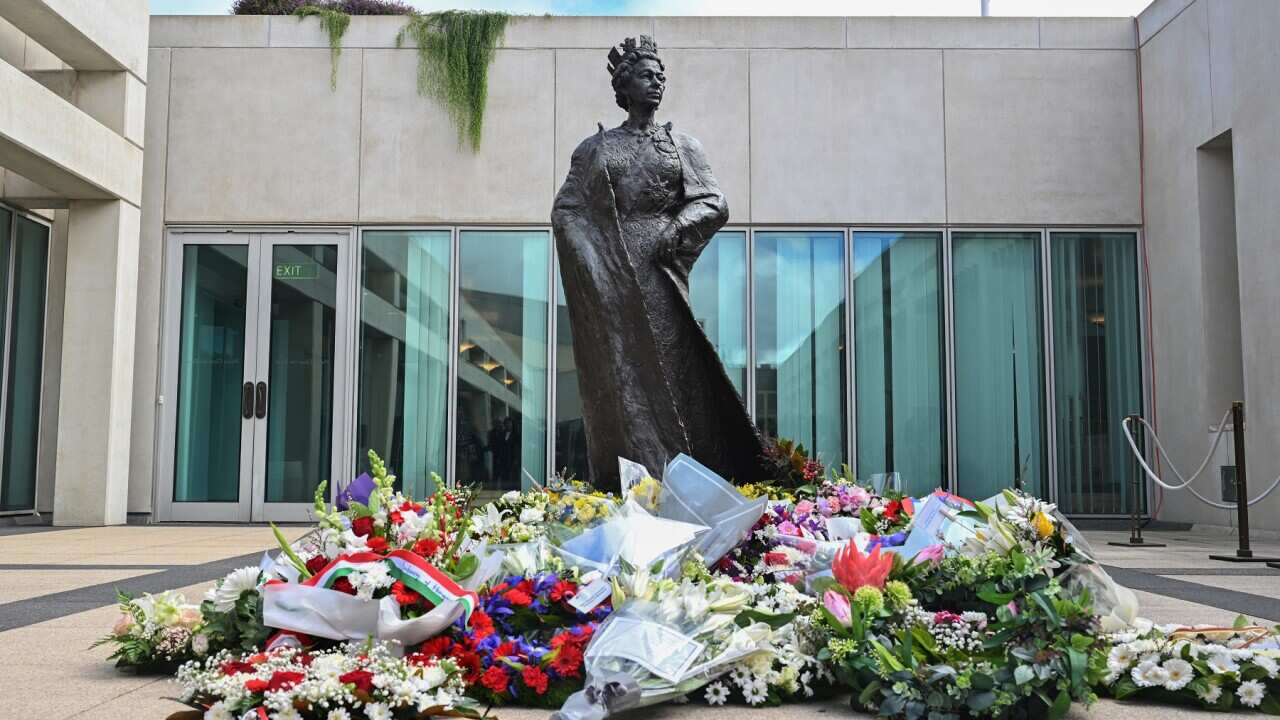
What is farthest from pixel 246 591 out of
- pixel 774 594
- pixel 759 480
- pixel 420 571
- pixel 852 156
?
pixel 852 156

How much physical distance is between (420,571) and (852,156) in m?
10.7

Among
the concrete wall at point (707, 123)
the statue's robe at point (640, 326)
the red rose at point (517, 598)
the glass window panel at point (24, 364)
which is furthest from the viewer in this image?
the concrete wall at point (707, 123)

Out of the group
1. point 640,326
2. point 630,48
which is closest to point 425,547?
point 640,326

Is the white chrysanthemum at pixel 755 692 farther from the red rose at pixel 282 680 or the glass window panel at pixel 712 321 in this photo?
the glass window panel at pixel 712 321

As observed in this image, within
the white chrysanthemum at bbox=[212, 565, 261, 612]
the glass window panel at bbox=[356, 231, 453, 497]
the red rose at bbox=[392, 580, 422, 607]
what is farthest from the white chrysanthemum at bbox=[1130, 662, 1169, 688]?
the glass window panel at bbox=[356, 231, 453, 497]

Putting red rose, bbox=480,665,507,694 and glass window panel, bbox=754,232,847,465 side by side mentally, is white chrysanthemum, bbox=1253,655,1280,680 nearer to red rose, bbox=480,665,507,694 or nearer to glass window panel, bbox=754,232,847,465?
red rose, bbox=480,665,507,694

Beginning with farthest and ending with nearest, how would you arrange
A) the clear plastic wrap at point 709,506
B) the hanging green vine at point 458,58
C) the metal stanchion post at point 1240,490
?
1. the hanging green vine at point 458,58
2. the metal stanchion post at point 1240,490
3. the clear plastic wrap at point 709,506

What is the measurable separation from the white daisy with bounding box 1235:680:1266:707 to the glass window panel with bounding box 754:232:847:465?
32.2ft

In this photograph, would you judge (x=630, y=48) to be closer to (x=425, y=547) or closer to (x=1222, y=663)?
(x=425, y=547)

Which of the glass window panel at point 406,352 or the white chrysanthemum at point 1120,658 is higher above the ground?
the glass window panel at point 406,352

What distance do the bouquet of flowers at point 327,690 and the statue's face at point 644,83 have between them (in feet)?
11.6

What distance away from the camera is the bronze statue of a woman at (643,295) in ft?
17.5

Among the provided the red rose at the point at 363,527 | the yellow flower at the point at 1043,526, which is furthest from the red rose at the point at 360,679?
the yellow flower at the point at 1043,526

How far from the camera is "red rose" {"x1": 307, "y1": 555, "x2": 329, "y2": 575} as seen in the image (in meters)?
3.23
